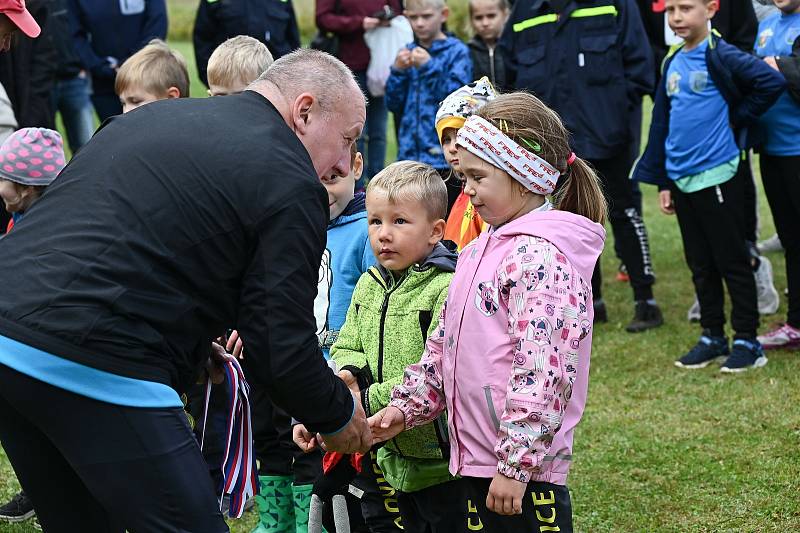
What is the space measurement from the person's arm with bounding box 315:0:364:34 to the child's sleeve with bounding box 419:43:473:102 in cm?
249

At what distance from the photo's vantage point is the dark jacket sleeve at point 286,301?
2699 millimetres

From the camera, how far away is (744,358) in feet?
20.4

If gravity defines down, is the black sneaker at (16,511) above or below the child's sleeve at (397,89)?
below

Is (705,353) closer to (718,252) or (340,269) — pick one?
(718,252)

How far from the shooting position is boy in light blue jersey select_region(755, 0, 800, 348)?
20.1 feet

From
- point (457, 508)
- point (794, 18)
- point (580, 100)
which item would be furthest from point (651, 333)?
point (457, 508)

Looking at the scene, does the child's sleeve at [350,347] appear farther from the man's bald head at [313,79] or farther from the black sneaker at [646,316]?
the black sneaker at [646,316]

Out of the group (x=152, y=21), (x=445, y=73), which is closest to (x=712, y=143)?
(x=445, y=73)

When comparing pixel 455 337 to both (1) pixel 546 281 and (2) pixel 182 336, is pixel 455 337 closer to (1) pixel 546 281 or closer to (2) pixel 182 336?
(1) pixel 546 281

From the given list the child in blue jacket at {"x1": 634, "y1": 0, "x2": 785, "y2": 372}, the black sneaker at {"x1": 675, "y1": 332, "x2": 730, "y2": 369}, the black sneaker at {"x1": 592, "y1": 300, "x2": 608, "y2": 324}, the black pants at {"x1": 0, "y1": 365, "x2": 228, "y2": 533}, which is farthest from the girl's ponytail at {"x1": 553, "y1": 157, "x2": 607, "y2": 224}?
the black sneaker at {"x1": 592, "y1": 300, "x2": 608, "y2": 324}

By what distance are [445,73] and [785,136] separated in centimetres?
222

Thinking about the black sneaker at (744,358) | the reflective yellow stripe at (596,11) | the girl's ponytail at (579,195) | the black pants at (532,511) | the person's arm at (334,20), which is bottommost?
the black sneaker at (744,358)

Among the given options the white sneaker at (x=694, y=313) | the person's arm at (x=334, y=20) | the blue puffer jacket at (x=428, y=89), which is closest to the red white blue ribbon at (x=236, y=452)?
the blue puffer jacket at (x=428, y=89)

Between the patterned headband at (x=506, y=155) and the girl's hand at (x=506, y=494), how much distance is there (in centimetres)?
85
